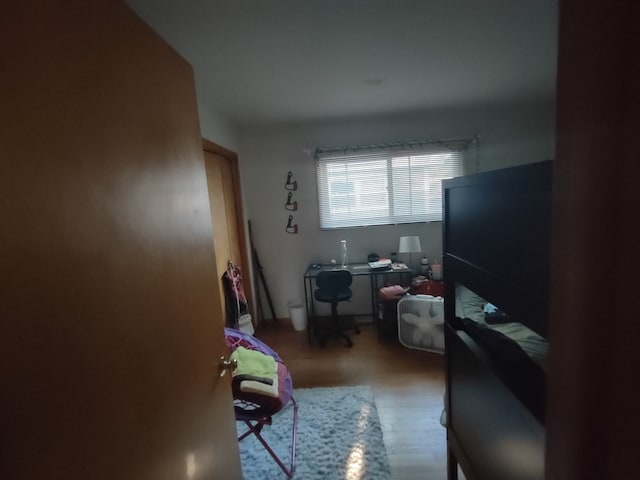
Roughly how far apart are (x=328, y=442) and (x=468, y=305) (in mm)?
1270

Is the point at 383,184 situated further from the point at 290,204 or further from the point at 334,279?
the point at 334,279

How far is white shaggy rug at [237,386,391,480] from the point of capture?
1.68m

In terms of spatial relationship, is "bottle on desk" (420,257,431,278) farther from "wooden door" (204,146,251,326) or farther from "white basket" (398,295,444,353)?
"wooden door" (204,146,251,326)

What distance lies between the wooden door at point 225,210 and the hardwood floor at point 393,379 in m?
0.88

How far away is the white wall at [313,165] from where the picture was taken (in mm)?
3424

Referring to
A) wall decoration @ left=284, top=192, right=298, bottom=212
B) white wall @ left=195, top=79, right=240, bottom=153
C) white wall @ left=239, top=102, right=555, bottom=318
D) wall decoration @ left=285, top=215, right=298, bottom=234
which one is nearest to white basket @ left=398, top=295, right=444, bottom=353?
white wall @ left=239, top=102, right=555, bottom=318

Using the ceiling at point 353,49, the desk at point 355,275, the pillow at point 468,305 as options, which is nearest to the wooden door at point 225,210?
the ceiling at point 353,49

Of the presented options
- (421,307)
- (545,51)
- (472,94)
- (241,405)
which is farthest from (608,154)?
(472,94)

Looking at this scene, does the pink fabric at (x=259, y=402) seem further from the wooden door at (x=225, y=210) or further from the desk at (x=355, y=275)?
the desk at (x=355, y=275)

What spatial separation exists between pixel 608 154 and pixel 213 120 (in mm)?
2878

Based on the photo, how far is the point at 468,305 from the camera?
1.29 metres

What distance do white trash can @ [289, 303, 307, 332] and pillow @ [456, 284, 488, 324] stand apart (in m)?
2.39

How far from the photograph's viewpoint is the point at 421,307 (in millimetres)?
2920

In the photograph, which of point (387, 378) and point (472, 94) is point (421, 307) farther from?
point (472, 94)
